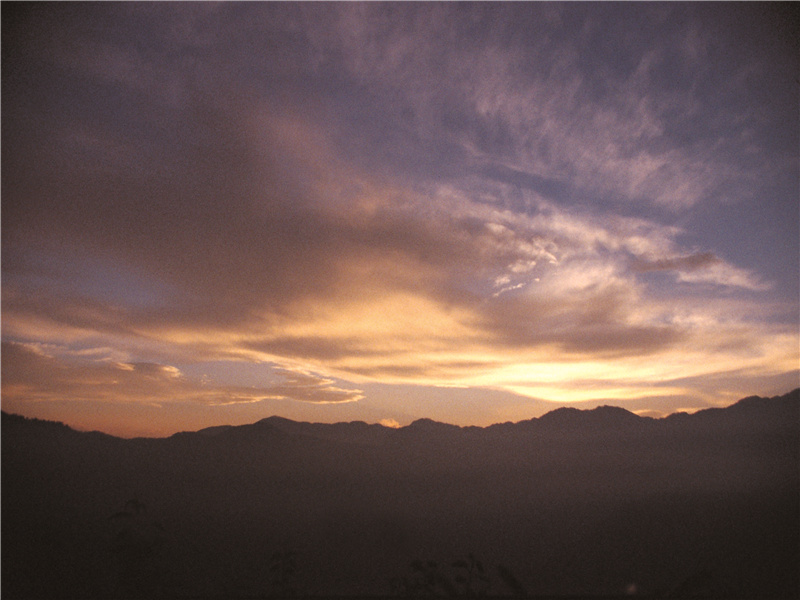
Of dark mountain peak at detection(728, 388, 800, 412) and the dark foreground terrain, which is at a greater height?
dark mountain peak at detection(728, 388, 800, 412)

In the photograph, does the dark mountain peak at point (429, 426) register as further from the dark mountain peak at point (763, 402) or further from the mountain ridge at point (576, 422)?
the dark mountain peak at point (763, 402)

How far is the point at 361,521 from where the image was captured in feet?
156

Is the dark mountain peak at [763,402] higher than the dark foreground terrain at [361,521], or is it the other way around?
the dark mountain peak at [763,402]

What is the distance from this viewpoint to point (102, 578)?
61.7 feet

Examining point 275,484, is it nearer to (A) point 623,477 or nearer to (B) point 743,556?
(B) point 743,556

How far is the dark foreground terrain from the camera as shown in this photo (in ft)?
59.9

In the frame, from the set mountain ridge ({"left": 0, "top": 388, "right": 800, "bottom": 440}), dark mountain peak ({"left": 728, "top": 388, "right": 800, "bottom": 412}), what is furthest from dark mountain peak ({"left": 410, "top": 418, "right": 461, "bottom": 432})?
dark mountain peak ({"left": 728, "top": 388, "right": 800, "bottom": 412})

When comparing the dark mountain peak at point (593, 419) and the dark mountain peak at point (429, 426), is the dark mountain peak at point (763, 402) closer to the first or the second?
the dark mountain peak at point (593, 419)

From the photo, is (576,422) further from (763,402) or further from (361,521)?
(361,521)

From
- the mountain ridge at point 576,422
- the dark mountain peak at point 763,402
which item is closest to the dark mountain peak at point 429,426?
the mountain ridge at point 576,422

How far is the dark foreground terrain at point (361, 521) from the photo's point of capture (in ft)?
59.9

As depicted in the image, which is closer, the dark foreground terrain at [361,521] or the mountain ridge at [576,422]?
the dark foreground terrain at [361,521]

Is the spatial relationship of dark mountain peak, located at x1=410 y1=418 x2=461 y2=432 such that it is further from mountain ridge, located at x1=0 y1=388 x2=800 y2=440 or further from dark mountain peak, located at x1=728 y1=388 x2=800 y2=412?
dark mountain peak, located at x1=728 y1=388 x2=800 y2=412

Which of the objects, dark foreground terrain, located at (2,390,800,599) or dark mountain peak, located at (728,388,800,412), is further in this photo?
dark mountain peak, located at (728,388,800,412)
